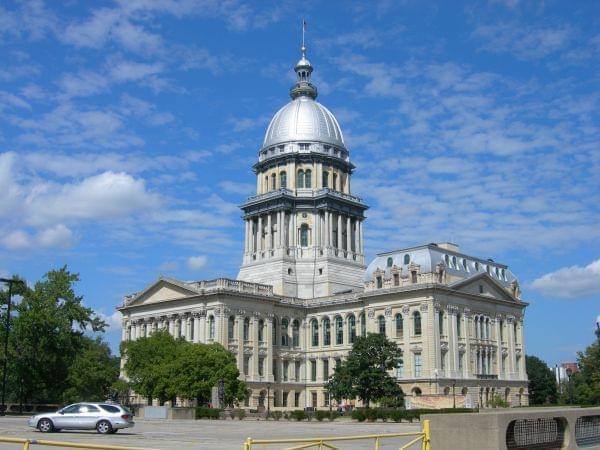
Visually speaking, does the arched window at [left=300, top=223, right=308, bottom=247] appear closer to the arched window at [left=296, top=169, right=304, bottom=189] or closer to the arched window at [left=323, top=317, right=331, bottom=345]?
the arched window at [left=296, top=169, right=304, bottom=189]

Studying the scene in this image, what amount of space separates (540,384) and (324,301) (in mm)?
44395

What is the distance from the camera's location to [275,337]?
108000mm

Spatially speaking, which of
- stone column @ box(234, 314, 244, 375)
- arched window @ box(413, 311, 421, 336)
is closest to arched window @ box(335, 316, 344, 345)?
arched window @ box(413, 311, 421, 336)

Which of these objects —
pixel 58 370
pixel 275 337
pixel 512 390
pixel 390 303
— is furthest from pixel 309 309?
pixel 58 370

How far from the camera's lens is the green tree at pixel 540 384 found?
129 m

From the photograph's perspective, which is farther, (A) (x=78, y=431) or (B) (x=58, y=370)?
(B) (x=58, y=370)

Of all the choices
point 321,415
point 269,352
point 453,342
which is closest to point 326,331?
point 269,352

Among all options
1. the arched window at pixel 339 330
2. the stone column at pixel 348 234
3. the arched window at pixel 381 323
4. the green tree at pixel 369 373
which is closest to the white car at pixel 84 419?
the green tree at pixel 369 373

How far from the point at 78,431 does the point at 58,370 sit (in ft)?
146

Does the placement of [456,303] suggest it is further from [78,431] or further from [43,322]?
[78,431]

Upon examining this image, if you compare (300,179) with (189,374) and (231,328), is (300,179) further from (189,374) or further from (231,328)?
(189,374)

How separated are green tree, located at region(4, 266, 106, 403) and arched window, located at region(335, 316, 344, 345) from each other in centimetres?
3391

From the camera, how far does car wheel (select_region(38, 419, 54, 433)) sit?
4356 centimetres

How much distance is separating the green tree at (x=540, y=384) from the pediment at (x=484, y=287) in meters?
27.3
